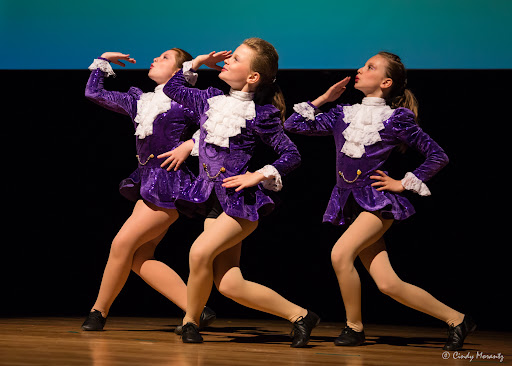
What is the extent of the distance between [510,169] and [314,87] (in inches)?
47.0

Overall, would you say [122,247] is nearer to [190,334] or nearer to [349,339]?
[190,334]

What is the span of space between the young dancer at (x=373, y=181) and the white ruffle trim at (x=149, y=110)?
0.61 metres

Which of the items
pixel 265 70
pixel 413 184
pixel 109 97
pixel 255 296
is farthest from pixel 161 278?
pixel 413 184

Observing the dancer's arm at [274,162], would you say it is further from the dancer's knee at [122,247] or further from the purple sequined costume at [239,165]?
the dancer's knee at [122,247]

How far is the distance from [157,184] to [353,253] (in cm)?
96

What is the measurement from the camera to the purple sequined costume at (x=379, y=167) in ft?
11.4

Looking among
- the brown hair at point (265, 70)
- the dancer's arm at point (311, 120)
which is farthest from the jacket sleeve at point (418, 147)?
the brown hair at point (265, 70)

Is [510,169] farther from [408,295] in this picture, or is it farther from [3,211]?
[3,211]

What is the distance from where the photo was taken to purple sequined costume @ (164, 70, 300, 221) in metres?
3.34

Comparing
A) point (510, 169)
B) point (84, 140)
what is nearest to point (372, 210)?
point (510, 169)

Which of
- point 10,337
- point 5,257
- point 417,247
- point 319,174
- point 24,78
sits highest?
point 24,78

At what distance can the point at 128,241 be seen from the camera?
371cm

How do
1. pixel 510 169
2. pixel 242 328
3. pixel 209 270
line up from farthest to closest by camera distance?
pixel 510 169 < pixel 242 328 < pixel 209 270

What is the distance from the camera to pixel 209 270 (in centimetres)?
331
